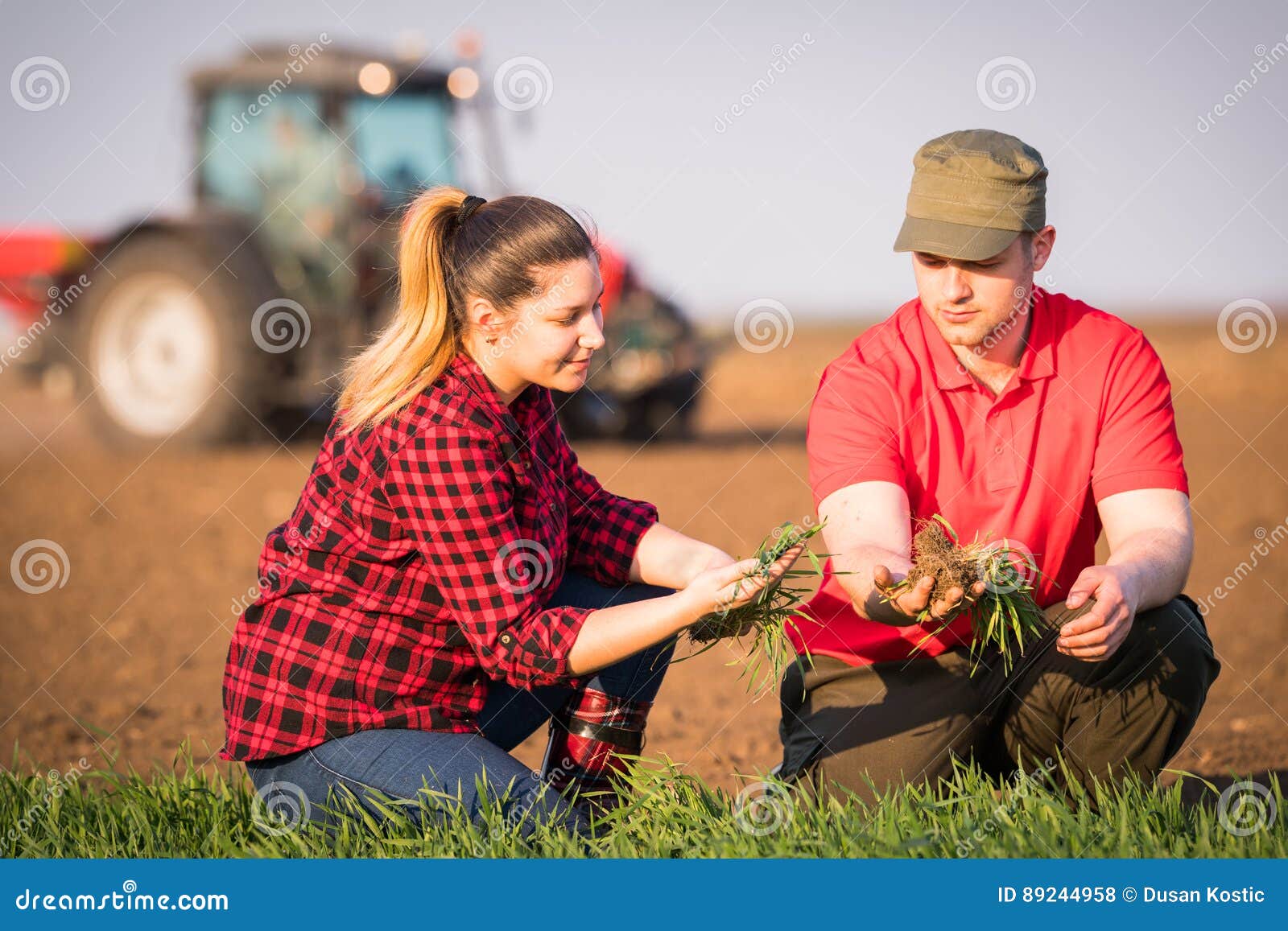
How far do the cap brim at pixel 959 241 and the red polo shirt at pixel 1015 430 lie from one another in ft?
0.84

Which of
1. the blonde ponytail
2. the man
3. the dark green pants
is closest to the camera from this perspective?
the blonde ponytail

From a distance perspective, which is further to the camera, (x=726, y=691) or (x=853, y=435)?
(x=726, y=691)

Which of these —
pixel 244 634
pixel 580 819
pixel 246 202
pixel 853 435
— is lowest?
pixel 580 819

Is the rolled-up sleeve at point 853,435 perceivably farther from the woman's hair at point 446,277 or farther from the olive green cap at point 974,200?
the woman's hair at point 446,277

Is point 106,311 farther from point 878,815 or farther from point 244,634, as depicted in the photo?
point 878,815

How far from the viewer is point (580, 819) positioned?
267cm

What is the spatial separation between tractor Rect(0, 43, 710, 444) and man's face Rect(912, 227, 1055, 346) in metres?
6.42

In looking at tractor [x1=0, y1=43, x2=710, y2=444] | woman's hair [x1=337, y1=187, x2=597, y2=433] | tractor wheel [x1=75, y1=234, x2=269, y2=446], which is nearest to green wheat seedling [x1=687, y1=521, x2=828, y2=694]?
woman's hair [x1=337, y1=187, x2=597, y2=433]

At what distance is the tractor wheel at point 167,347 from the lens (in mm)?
8992

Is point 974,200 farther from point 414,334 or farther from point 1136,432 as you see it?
point 414,334

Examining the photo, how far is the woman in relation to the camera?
8.07ft

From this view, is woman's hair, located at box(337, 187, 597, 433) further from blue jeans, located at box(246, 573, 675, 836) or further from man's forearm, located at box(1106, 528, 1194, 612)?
man's forearm, located at box(1106, 528, 1194, 612)

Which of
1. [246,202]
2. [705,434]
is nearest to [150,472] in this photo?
[246,202]

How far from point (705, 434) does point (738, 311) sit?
538 cm
